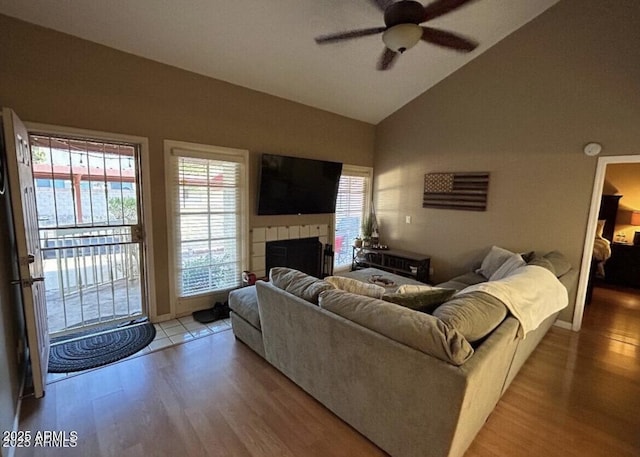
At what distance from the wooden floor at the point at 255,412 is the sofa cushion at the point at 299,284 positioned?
759 millimetres

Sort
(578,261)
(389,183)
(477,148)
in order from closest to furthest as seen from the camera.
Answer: (578,261) < (477,148) < (389,183)

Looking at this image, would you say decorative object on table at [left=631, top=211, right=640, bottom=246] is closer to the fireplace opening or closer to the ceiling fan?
the ceiling fan

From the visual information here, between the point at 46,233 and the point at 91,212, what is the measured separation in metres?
0.39

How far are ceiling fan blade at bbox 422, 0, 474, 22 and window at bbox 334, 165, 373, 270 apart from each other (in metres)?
2.84

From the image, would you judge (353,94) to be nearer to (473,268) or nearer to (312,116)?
(312,116)

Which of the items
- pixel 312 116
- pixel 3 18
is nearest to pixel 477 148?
pixel 312 116

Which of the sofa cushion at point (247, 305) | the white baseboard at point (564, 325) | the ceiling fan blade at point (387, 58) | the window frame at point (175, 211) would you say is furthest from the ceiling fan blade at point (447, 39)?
the white baseboard at point (564, 325)

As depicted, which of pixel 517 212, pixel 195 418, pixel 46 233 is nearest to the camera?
pixel 195 418

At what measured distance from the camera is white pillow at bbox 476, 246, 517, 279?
11.5ft

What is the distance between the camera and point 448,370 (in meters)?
1.31

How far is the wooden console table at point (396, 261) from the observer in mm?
4391

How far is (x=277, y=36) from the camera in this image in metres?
2.87

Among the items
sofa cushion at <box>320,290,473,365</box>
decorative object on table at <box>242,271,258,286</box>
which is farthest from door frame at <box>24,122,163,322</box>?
sofa cushion at <box>320,290,473,365</box>

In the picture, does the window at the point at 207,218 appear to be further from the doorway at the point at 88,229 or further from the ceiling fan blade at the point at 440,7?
the ceiling fan blade at the point at 440,7
